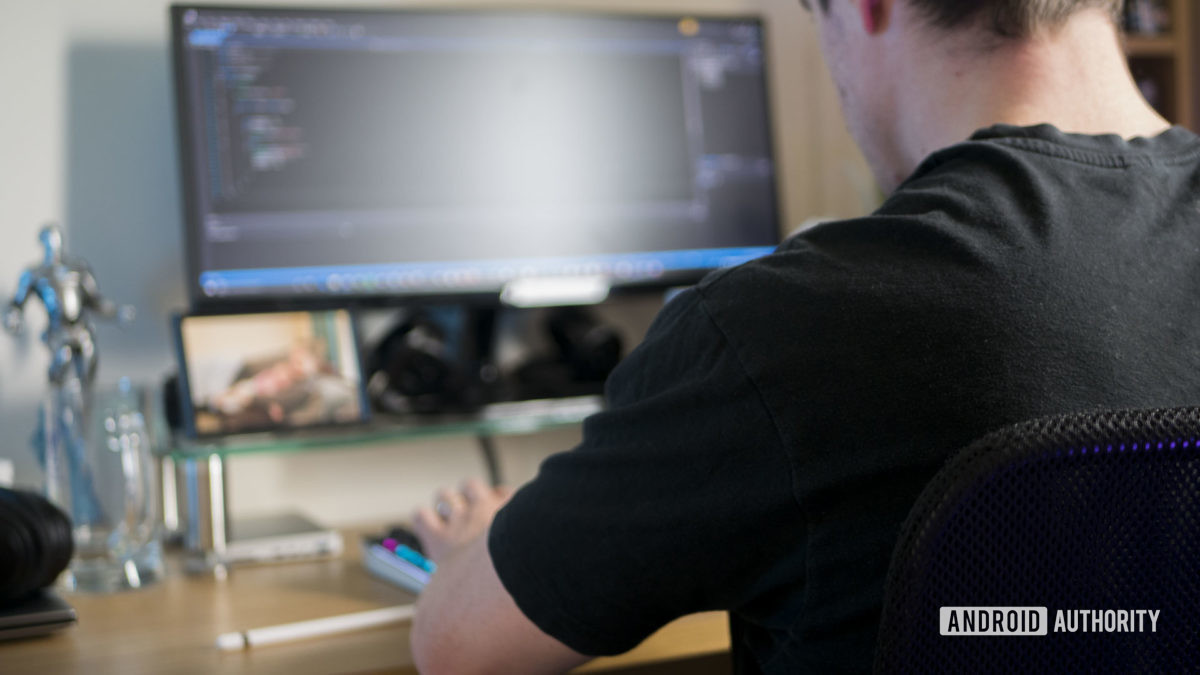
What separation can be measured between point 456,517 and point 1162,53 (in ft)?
4.99

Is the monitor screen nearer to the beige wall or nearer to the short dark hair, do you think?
the beige wall

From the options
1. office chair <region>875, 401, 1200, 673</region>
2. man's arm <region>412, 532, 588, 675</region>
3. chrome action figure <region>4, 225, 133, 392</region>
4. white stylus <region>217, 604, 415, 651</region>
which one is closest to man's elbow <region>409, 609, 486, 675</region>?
man's arm <region>412, 532, 588, 675</region>

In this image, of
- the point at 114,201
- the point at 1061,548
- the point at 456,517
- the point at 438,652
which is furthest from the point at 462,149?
the point at 1061,548

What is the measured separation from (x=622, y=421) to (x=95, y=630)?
2.01 feet

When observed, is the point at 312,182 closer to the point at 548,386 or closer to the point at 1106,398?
the point at 548,386

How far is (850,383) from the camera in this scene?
64cm

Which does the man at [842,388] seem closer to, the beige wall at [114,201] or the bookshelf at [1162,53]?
the beige wall at [114,201]

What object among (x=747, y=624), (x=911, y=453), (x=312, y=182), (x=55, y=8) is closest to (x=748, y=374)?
(x=911, y=453)

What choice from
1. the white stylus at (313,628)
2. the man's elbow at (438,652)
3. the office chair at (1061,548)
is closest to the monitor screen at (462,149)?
the white stylus at (313,628)

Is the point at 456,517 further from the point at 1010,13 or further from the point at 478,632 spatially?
the point at 1010,13

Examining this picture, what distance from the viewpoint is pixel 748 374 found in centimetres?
65

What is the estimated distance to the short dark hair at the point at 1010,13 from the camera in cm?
80

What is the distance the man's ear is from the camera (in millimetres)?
875

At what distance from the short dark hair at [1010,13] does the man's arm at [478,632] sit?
1.64 ft
